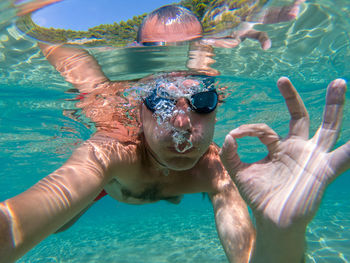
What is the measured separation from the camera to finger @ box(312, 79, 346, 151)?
2.20 m

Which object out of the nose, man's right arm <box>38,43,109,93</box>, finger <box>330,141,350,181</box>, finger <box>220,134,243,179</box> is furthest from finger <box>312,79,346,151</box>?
man's right arm <box>38,43,109,93</box>

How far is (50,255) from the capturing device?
1459 centimetres

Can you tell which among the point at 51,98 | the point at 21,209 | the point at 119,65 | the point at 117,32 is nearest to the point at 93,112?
the point at 51,98

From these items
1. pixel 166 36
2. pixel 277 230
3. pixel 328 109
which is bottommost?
pixel 277 230

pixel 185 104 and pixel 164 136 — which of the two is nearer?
pixel 164 136

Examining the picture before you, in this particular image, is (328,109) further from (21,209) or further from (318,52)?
(318,52)

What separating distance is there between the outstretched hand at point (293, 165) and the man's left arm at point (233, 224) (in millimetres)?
943

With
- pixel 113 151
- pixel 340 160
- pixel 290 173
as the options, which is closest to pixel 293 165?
pixel 290 173

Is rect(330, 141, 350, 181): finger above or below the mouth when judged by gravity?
above

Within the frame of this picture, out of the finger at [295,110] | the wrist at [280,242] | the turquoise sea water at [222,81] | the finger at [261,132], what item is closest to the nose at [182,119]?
the finger at [261,132]

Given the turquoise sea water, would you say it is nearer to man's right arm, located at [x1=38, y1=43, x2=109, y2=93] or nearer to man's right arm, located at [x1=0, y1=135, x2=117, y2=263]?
man's right arm, located at [x1=38, y1=43, x2=109, y2=93]

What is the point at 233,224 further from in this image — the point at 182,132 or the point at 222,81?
the point at 222,81

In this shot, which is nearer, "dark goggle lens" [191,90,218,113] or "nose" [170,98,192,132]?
"nose" [170,98,192,132]

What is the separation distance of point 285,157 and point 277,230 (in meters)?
0.79
